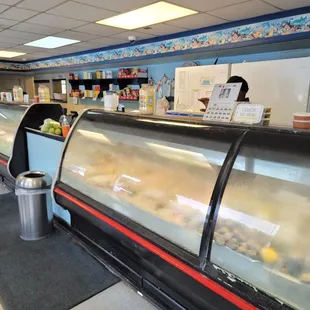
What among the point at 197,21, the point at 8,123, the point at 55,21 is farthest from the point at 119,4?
the point at 8,123

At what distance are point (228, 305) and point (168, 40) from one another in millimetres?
5501

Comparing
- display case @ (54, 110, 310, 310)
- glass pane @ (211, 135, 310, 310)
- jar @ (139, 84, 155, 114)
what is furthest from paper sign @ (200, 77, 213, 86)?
glass pane @ (211, 135, 310, 310)

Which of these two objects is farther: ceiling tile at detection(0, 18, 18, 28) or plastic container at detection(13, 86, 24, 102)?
ceiling tile at detection(0, 18, 18, 28)

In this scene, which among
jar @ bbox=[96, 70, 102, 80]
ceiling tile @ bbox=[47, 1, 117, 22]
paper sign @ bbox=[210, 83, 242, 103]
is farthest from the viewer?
jar @ bbox=[96, 70, 102, 80]

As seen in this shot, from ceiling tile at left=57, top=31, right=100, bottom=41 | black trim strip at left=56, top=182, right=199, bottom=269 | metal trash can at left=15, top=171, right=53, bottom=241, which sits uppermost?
ceiling tile at left=57, top=31, right=100, bottom=41

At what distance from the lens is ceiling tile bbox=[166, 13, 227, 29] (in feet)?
13.9

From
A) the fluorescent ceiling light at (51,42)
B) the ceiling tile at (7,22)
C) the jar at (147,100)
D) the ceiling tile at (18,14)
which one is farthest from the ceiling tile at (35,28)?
the jar at (147,100)

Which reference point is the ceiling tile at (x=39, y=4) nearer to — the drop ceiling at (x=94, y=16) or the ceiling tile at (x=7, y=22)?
the drop ceiling at (x=94, y=16)

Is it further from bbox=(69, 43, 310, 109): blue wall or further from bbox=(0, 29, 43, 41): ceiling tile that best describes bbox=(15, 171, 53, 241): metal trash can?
bbox=(0, 29, 43, 41): ceiling tile

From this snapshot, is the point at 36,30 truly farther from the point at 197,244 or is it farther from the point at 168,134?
the point at 197,244

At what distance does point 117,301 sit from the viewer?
6.41 feet

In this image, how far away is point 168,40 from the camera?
5.74 metres

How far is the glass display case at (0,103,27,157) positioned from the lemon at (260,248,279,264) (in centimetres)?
366

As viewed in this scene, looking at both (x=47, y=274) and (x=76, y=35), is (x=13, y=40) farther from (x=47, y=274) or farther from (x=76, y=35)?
(x=47, y=274)
